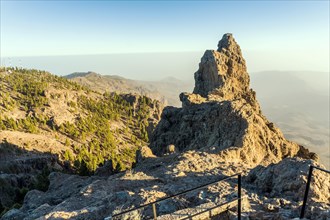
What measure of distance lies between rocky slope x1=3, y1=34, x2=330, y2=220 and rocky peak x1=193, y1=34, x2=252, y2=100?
1777 centimetres

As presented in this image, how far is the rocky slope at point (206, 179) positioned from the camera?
47.0 ft

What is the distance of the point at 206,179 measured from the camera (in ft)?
67.4

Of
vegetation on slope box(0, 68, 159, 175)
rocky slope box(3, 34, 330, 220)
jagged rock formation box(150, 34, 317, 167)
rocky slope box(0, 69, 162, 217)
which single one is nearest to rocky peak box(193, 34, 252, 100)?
jagged rock formation box(150, 34, 317, 167)

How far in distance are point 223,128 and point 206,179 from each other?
19399 mm

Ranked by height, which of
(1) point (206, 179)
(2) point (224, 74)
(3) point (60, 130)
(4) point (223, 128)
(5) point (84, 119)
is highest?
(2) point (224, 74)

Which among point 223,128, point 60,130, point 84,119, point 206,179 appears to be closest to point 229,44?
point 223,128

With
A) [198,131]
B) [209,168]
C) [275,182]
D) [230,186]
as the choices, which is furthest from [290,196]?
[198,131]

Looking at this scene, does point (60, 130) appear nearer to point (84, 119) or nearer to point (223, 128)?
point (84, 119)

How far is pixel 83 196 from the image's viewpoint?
1964 cm

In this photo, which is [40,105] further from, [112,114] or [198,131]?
[198,131]

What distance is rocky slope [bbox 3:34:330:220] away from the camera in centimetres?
1433

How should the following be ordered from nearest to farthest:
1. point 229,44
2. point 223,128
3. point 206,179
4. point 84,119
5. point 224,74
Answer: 1. point 206,179
2. point 223,128
3. point 224,74
4. point 229,44
5. point 84,119

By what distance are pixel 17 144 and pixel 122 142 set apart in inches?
2076

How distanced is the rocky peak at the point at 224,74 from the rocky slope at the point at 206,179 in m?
17.8
